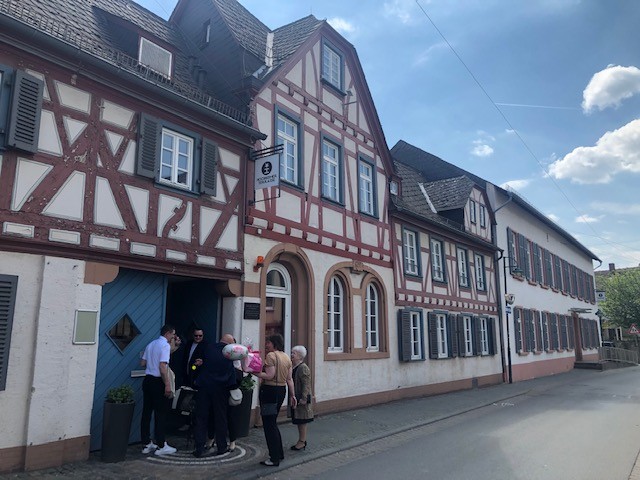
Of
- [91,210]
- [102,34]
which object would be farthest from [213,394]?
[102,34]

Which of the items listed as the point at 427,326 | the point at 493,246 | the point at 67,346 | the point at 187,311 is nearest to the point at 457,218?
the point at 493,246

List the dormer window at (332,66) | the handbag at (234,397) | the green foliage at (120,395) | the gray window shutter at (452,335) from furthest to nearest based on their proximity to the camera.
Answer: the gray window shutter at (452,335) < the dormer window at (332,66) < the handbag at (234,397) < the green foliage at (120,395)

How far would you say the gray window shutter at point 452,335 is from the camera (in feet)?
59.4

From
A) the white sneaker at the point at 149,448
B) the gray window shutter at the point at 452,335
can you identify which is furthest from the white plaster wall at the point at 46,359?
the gray window shutter at the point at 452,335

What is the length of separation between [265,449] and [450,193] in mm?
16145

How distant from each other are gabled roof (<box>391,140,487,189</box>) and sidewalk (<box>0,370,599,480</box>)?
13.3 m

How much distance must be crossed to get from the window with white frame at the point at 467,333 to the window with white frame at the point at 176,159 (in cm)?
1320

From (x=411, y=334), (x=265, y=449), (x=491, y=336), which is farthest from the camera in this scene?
(x=491, y=336)

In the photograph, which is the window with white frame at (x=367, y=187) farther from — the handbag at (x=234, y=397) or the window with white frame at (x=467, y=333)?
the handbag at (x=234, y=397)

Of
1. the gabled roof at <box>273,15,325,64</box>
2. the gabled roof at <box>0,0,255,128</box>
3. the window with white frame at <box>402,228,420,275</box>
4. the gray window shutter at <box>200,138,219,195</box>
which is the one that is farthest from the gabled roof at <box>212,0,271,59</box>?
the window with white frame at <box>402,228,420,275</box>

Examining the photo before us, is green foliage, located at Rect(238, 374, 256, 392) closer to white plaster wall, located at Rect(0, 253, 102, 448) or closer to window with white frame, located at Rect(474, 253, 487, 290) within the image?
white plaster wall, located at Rect(0, 253, 102, 448)

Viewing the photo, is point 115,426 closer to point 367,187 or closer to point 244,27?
point 367,187

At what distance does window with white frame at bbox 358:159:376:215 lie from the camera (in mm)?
14531

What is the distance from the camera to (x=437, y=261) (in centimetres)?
1864
